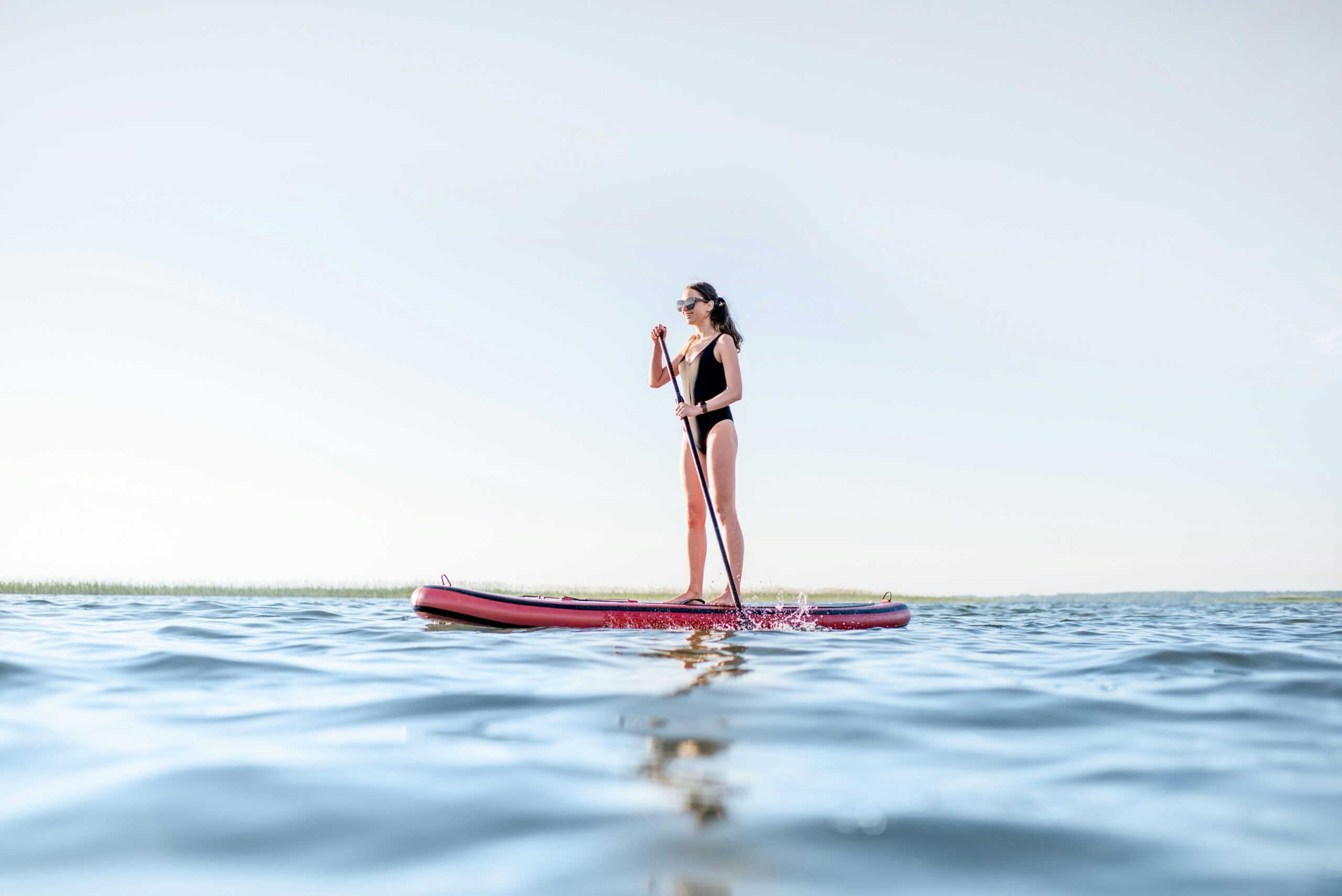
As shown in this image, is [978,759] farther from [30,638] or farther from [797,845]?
[30,638]

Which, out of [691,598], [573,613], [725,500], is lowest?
[573,613]

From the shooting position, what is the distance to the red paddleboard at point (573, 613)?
22.5 ft

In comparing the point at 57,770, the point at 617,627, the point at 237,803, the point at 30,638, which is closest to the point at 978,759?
the point at 237,803

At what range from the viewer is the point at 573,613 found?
6957 millimetres

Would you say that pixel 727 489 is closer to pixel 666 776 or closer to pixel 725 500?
pixel 725 500

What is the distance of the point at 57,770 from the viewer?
2.42 metres

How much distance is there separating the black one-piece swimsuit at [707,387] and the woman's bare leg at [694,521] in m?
0.09

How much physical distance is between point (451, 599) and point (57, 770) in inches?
176

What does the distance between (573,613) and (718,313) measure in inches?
114

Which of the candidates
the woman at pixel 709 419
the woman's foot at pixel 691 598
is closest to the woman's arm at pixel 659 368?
the woman at pixel 709 419

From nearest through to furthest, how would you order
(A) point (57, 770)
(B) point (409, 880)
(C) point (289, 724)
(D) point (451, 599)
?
(B) point (409, 880) < (A) point (57, 770) < (C) point (289, 724) < (D) point (451, 599)

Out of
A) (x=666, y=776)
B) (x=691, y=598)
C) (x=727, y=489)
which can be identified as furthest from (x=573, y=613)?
(x=666, y=776)

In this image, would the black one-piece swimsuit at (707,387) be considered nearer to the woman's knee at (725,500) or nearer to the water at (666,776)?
the woman's knee at (725,500)

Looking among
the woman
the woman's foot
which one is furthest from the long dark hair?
the woman's foot
